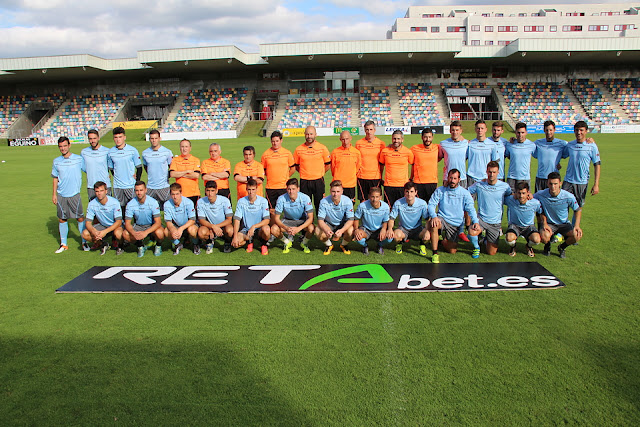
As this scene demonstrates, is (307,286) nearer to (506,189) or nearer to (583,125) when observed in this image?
(506,189)

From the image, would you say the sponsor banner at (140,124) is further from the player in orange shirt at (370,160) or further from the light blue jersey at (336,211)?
the light blue jersey at (336,211)

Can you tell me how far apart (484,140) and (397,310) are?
399 centimetres

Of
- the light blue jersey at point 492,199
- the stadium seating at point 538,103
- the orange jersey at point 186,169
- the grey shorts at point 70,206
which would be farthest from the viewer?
the stadium seating at point 538,103

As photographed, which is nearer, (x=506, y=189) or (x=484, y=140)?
(x=506, y=189)

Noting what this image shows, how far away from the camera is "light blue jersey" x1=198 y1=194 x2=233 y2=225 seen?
6699mm

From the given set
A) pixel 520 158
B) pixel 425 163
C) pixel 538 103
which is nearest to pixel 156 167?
pixel 425 163

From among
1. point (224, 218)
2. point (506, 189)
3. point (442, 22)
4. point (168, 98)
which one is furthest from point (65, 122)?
point (442, 22)

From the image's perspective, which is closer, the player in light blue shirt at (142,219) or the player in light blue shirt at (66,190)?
the player in light blue shirt at (142,219)

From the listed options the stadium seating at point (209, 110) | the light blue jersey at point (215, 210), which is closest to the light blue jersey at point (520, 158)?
the light blue jersey at point (215, 210)

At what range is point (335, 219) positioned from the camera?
6.53 metres

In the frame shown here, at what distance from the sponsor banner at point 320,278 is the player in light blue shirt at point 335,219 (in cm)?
66

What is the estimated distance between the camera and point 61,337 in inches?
161

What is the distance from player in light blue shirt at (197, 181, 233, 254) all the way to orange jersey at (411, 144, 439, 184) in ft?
10.2

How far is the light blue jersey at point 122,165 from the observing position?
7.17m
